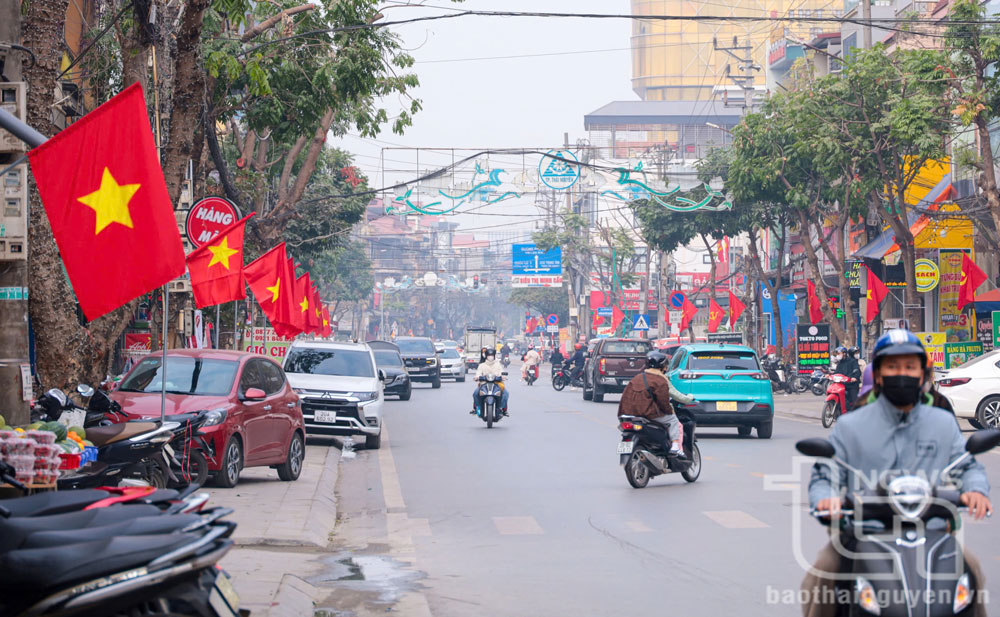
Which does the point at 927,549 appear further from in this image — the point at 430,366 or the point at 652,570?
the point at 430,366

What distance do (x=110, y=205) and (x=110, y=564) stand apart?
17.6ft

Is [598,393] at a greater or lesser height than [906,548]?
lesser

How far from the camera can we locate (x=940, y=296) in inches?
1518

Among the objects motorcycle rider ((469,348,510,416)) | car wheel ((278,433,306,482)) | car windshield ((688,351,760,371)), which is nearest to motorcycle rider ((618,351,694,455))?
car wheel ((278,433,306,482))

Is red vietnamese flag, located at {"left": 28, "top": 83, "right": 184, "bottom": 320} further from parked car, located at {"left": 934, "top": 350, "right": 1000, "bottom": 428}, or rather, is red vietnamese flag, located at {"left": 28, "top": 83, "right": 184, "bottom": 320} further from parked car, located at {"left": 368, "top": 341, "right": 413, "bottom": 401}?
parked car, located at {"left": 368, "top": 341, "right": 413, "bottom": 401}

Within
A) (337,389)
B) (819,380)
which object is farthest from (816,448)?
(819,380)

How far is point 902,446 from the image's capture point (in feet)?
16.8

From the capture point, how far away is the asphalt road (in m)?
8.49

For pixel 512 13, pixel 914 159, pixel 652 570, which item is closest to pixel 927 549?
pixel 652 570

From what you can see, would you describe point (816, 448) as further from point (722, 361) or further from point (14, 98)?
point (722, 361)

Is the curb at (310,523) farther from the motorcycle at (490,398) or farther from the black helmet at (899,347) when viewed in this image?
the motorcycle at (490,398)

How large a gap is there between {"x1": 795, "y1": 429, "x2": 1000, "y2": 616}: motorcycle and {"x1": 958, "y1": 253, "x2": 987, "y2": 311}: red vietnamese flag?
2985cm

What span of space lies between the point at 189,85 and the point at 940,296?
95.0ft

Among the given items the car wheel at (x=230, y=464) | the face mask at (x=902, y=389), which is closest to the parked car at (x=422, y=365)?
the car wheel at (x=230, y=464)
